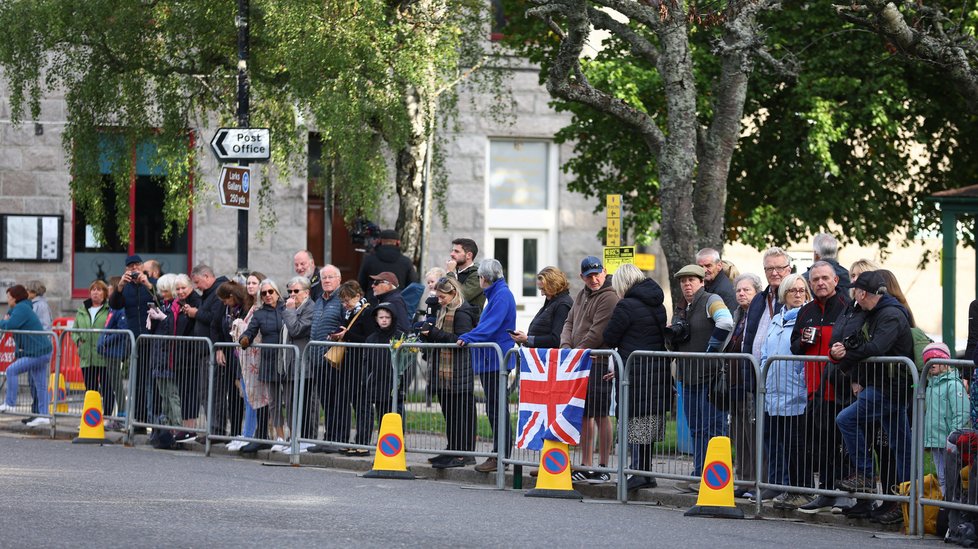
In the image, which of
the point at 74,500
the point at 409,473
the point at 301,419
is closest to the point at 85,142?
the point at 301,419

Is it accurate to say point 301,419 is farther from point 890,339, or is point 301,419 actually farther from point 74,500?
point 890,339

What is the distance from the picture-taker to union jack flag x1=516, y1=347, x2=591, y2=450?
13.1 m

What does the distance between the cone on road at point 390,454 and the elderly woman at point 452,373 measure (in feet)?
1.30

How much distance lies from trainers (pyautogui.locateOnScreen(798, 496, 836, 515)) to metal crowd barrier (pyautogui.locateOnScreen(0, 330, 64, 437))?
1001 cm

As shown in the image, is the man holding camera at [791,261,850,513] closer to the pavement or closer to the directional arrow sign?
the pavement

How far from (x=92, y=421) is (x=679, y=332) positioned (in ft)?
24.3

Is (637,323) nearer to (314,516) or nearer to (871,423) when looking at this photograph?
(871,423)

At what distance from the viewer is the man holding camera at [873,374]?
11062 millimetres

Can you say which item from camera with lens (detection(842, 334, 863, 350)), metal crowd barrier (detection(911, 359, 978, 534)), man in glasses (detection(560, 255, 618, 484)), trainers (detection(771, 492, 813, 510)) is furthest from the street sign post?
metal crowd barrier (detection(911, 359, 978, 534))

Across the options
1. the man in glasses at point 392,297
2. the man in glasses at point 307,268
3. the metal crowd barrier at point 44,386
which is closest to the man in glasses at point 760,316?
the man in glasses at point 392,297

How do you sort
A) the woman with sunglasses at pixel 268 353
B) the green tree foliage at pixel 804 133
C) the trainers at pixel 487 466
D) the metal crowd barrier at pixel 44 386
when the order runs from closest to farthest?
1. the trainers at pixel 487 466
2. the woman with sunglasses at pixel 268 353
3. the metal crowd barrier at pixel 44 386
4. the green tree foliage at pixel 804 133

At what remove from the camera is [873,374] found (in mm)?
11172

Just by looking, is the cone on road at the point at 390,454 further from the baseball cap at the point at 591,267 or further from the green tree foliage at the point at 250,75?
the green tree foliage at the point at 250,75

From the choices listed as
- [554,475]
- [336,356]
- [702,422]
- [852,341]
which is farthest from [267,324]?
[852,341]
